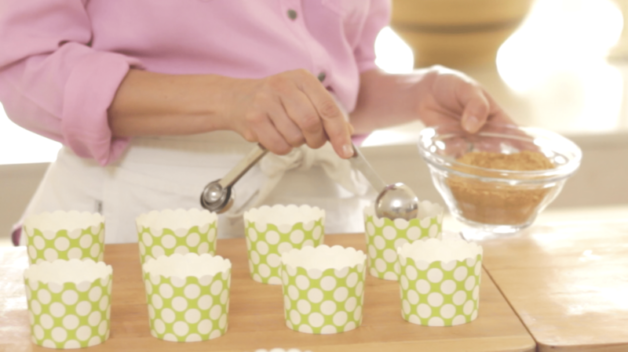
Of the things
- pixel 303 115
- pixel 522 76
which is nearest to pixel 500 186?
pixel 303 115

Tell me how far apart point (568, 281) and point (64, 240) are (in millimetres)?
433

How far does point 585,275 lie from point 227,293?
322mm

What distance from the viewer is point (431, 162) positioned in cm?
82

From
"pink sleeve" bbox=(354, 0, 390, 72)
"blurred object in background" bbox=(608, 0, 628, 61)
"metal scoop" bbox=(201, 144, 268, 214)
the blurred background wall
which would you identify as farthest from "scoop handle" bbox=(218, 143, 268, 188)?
"blurred object in background" bbox=(608, 0, 628, 61)

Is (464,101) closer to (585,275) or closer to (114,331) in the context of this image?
(585,275)

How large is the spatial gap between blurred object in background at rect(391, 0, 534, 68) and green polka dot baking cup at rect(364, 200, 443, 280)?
1.01m

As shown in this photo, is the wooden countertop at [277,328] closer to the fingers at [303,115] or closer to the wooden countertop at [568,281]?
the wooden countertop at [568,281]

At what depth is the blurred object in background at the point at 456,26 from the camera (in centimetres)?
163

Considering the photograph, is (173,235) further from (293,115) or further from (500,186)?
(500,186)

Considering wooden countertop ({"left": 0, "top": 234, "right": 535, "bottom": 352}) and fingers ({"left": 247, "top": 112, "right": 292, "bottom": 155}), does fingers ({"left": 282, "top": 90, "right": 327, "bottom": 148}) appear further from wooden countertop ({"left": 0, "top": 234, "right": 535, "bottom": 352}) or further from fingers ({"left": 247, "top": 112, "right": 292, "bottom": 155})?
wooden countertop ({"left": 0, "top": 234, "right": 535, "bottom": 352})

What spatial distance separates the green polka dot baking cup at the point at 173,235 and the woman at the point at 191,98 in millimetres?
91

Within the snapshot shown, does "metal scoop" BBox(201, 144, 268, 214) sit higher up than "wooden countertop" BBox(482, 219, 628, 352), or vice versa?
"metal scoop" BBox(201, 144, 268, 214)

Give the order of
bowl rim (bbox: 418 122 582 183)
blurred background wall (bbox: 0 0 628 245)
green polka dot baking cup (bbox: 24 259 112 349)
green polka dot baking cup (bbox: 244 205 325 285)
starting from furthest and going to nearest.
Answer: blurred background wall (bbox: 0 0 628 245) < bowl rim (bbox: 418 122 582 183) < green polka dot baking cup (bbox: 244 205 325 285) < green polka dot baking cup (bbox: 24 259 112 349)

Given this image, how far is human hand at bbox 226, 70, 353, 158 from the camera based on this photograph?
26.2 inches
